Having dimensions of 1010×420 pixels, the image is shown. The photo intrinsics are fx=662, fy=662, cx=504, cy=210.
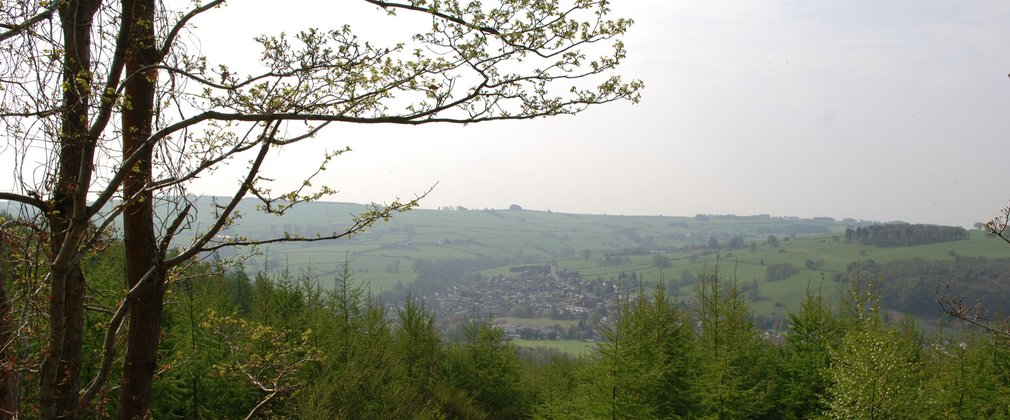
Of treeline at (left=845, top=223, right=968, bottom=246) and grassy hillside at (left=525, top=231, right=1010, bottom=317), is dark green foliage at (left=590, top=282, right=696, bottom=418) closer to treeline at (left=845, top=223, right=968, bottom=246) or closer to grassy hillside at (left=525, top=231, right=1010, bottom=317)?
grassy hillside at (left=525, top=231, right=1010, bottom=317)

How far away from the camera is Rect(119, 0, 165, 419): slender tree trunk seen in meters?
4.37

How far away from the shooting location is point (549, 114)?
4.44m

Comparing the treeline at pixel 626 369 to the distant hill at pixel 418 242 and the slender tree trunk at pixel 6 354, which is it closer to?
the slender tree trunk at pixel 6 354

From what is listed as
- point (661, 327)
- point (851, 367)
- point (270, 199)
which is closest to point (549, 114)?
point (270, 199)

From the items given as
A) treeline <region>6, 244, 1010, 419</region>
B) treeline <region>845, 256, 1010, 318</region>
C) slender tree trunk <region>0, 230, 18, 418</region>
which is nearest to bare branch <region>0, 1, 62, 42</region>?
slender tree trunk <region>0, 230, 18, 418</region>

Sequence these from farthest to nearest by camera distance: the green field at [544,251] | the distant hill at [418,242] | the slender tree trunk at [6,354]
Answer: the distant hill at [418,242] < the green field at [544,251] < the slender tree trunk at [6,354]

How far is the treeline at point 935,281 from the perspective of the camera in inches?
2805

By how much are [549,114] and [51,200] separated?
296 centimetres

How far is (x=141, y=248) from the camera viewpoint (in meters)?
4.73

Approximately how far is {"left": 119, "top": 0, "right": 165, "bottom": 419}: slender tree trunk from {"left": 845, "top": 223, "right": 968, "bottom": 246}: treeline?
12839cm

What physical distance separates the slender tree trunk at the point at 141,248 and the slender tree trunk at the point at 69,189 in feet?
1.36

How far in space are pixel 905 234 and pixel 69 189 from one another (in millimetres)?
134626

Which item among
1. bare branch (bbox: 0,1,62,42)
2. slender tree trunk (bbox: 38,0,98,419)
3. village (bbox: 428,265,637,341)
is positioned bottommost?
village (bbox: 428,265,637,341)

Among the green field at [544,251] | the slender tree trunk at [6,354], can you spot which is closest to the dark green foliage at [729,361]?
the slender tree trunk at [6,354]
